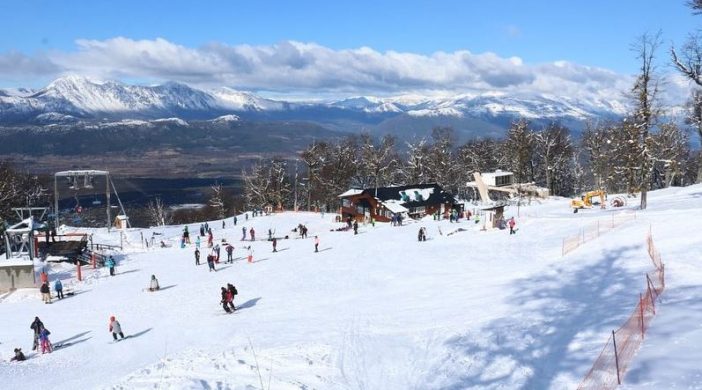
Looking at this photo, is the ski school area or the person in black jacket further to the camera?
the person in black jacket

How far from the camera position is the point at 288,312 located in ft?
78.1

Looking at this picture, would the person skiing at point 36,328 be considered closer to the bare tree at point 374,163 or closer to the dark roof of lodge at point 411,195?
the dark roof of lodge at point 411,195

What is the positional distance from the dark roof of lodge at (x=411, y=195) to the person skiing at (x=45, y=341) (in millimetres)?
41969

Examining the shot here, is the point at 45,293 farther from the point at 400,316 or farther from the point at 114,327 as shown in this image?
Result: the point at 400,316

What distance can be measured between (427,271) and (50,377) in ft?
59.1

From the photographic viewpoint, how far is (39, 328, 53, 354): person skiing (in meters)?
21.1

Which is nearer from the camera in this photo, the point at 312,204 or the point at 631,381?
the point at 631,381

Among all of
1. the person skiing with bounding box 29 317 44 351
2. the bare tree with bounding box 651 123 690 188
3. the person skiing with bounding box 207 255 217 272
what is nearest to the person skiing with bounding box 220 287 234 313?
the person skiing with bounding box 29 317 44 351

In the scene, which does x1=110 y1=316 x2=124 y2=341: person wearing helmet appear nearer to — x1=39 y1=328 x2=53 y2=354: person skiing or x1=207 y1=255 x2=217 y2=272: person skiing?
x1=39 y1=328 x2=53 y2=354: person skiing

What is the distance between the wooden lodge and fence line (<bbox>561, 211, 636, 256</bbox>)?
24348 mm

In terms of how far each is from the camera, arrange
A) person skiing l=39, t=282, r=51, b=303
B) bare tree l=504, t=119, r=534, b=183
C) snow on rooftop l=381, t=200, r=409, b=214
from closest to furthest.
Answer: person skiing l=39, t=282, r=51, b=303
snow on rooftop l=381, t=200, r=409, b=214
bare tree l=504, t=119, r=534, b=183

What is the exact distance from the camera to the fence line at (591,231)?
99.9 feet

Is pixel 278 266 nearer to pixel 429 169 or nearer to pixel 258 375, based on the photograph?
pixel 258 375

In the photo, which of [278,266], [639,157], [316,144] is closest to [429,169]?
[316,144]
